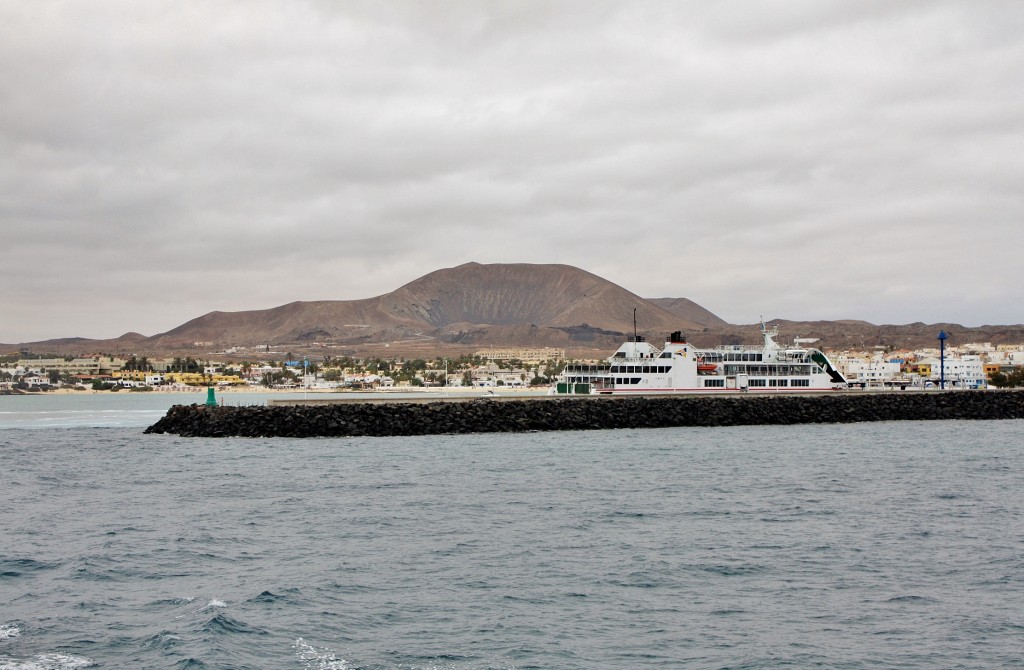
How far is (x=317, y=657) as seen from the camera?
1596cm

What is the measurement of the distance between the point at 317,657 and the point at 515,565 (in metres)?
7.10

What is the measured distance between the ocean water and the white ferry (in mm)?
29457

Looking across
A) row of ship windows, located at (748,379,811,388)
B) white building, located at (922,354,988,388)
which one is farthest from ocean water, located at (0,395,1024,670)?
white building, located at (922,354,988,388)

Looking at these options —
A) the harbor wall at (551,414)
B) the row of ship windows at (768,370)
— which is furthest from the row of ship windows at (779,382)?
the harbor wall at (551,414)

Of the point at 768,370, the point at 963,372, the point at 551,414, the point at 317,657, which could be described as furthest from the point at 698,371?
the point at 317,657

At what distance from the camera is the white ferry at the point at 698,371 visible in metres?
73.0

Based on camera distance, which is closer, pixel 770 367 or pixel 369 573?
pixel 369 573

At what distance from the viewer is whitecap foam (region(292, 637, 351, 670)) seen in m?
15.5

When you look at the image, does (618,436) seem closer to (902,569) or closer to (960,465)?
(960,465)

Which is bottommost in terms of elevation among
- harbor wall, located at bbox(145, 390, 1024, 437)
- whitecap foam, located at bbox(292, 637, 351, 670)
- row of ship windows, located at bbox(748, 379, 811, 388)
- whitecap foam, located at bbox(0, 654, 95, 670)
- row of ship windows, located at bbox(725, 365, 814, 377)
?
whitecap foam, located at bbox(292, 637, 351, 670)

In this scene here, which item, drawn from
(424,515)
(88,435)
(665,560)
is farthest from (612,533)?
(88,435)

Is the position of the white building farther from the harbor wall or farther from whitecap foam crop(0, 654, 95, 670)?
whitecap foam crop(0, 654, 95, 670)

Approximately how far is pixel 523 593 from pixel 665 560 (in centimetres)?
447

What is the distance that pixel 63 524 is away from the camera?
93.9 feet
